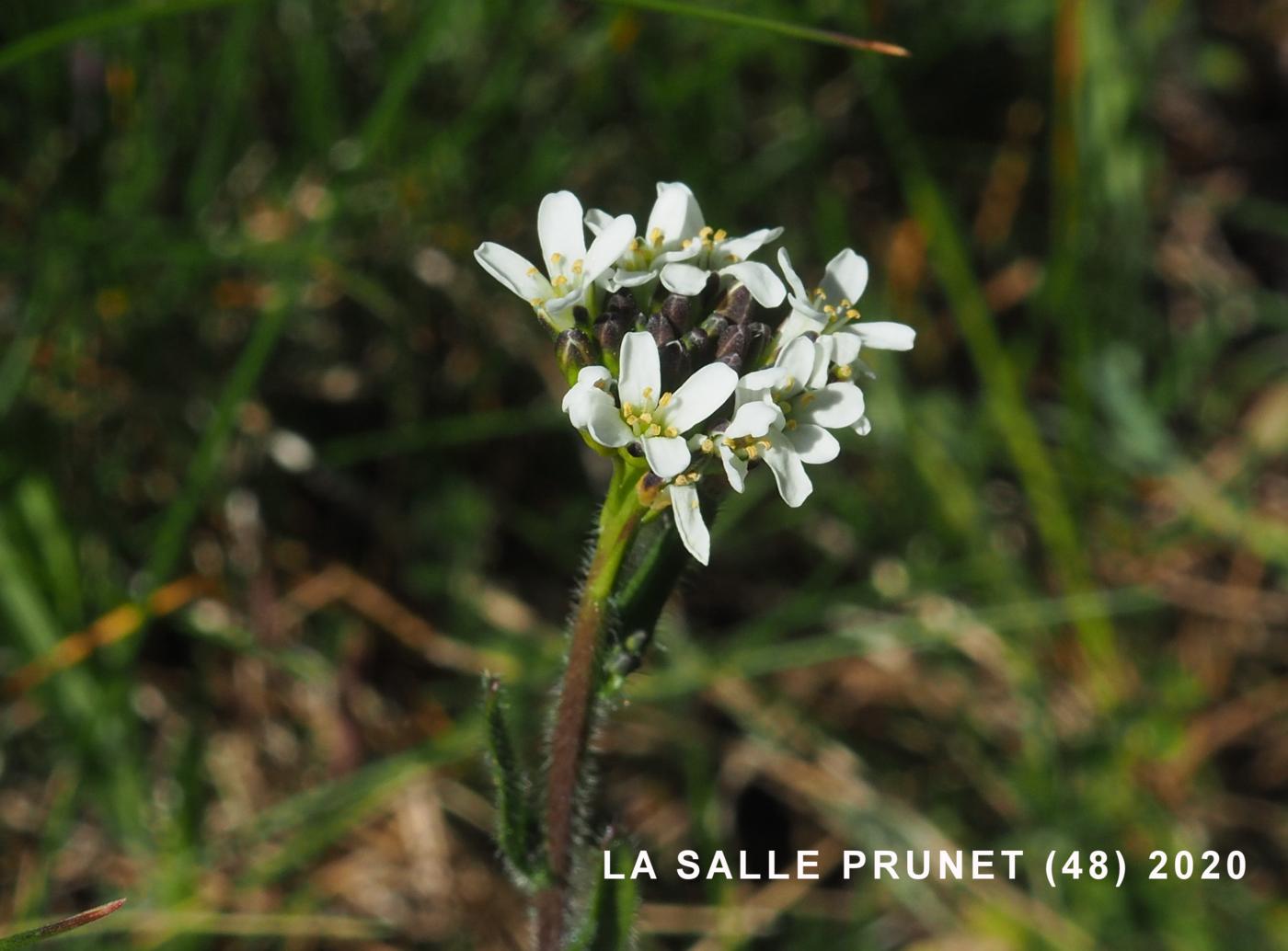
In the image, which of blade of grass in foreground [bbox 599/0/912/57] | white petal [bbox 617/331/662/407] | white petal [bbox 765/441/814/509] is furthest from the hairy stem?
blade of grass in foreground [bbox 599/0/912/57]

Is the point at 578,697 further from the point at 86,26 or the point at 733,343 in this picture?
the point at 86,26

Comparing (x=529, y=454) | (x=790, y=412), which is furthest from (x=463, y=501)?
(x=790, y=412)

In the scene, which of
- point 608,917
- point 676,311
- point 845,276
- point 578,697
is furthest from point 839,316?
point 608,917

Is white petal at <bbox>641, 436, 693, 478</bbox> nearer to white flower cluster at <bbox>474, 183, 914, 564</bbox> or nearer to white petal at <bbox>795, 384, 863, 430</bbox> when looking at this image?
white flower cluster at <bbox>474, 183, 914, 564</bbox>

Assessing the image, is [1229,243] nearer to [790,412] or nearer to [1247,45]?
[1247,45]

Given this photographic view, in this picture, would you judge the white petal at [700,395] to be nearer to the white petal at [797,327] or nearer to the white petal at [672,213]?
the white petal at [797,327]

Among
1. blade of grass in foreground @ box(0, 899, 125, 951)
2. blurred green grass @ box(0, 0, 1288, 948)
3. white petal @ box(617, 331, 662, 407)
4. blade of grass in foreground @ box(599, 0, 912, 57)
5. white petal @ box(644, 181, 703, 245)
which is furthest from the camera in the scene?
blurred green grass @ box(0, 0, 1288, 948)

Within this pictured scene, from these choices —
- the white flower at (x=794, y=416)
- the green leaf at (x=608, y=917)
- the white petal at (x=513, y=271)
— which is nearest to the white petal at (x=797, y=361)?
the white flower at (x=794, y=416)
